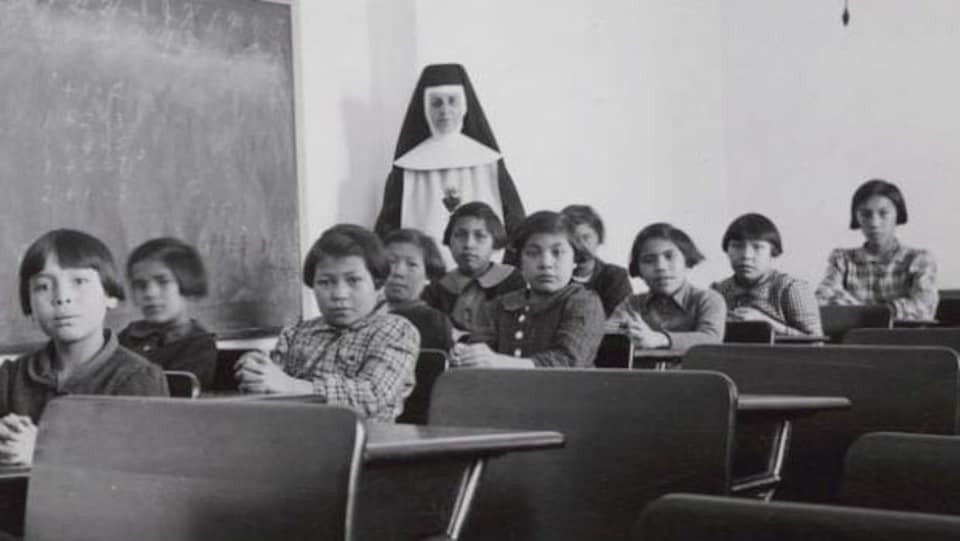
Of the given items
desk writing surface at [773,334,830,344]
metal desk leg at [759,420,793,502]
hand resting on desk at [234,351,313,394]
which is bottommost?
desk writing surface at [773,334,830,344]

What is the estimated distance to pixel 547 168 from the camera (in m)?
6.66

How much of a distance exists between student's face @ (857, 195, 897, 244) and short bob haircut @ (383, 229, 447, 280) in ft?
7.43

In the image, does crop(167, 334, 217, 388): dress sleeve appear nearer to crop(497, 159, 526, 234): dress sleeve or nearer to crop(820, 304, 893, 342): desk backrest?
crop(497, 159, 526, 234): dress sleeve

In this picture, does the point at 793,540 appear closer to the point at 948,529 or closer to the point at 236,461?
the point at 948,529

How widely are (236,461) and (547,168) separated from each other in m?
5.34

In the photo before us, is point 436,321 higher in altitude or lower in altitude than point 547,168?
lower

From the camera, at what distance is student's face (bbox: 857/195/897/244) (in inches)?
262

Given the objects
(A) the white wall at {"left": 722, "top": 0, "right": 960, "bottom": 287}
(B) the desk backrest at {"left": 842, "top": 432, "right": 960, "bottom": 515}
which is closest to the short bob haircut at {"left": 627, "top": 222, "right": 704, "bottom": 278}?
(A) the white wall at {"left": 722, "top": 0, "right": 960, "bottom": 287}

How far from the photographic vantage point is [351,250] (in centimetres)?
337

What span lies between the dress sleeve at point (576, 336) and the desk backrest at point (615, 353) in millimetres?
45

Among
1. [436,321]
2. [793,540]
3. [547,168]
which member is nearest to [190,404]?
[793,540]

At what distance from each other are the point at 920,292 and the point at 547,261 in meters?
2.83

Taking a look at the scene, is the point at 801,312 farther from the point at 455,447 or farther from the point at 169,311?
the point at 455,447

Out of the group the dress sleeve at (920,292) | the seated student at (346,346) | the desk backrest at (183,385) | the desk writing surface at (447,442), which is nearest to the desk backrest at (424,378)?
the seated student at (346,346)
